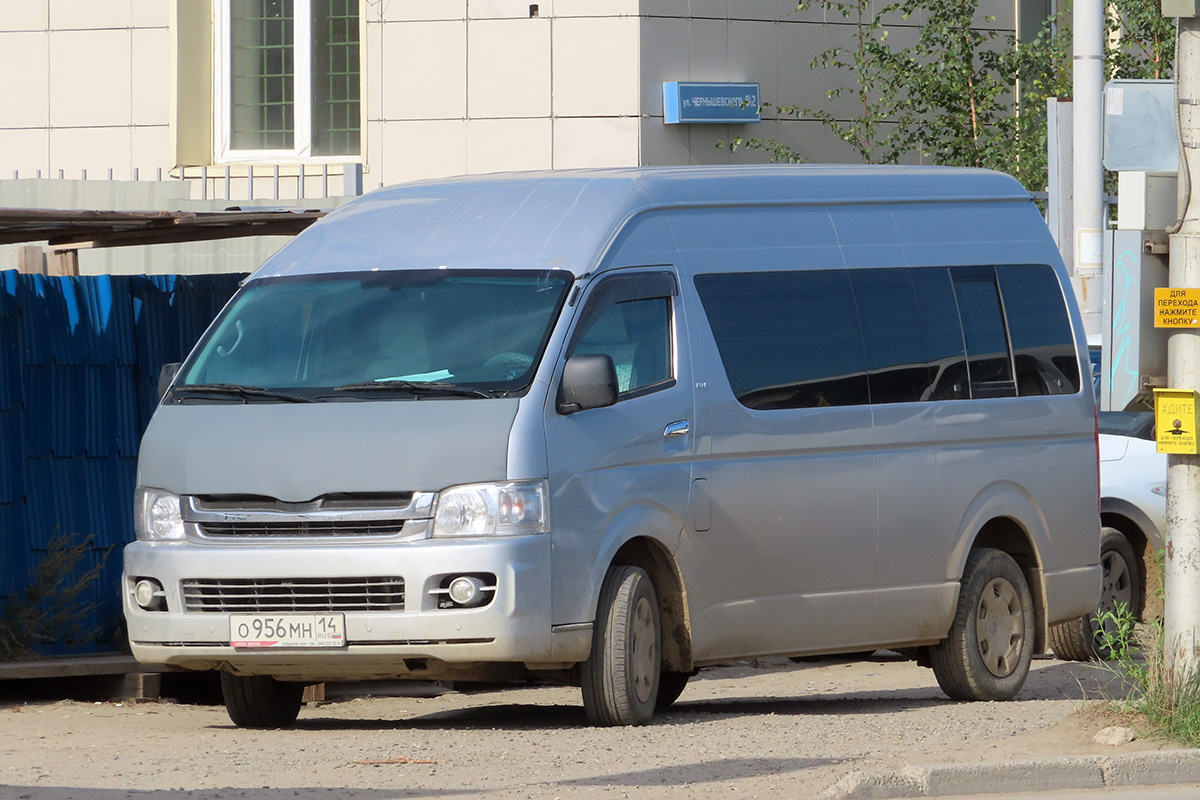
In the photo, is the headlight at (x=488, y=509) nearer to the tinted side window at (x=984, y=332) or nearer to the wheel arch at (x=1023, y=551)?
the tinted side window at (x=984, y=332)

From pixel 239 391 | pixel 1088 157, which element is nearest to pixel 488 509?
pixel 239 391

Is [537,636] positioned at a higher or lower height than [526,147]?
lower

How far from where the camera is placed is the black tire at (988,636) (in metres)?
10.9

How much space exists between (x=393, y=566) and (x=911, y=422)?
3001 mm

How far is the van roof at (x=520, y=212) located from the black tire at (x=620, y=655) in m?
1.37

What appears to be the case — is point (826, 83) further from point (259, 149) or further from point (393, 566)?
point (393, 566)

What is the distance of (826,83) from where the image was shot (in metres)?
20.5

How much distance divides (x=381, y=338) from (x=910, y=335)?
2782mm

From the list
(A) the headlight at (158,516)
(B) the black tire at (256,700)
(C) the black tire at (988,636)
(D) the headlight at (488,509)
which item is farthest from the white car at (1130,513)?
(A) the headlight at (158,516)

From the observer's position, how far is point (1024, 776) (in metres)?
7.92

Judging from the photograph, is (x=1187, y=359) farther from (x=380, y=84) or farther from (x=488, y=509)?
(x=380, y=84)

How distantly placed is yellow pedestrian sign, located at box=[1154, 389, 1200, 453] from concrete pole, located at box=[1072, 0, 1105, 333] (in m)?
7.46

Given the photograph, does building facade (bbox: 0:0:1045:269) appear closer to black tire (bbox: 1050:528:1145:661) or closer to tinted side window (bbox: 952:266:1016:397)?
black tire (bbox: 1050:528:1145:661)

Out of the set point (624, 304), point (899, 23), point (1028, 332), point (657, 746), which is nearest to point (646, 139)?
point (899, 23)
